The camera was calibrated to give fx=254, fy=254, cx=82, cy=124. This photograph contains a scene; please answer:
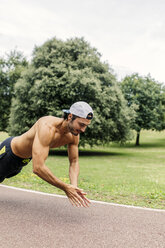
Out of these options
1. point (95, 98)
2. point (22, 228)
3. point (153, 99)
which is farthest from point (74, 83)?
point (153, 99)

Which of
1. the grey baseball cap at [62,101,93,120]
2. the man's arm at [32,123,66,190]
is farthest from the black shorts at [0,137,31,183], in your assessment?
the grey baseball cap at [62,101,93,120]

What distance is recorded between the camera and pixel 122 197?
21.0ft

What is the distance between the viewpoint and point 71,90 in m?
18.7

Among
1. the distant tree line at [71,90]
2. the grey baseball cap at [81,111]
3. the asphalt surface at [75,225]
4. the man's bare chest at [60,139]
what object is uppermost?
the distant tree line at [71,90]

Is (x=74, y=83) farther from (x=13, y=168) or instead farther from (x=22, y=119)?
(x=13, y=168)

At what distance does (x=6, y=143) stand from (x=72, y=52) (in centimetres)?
1791

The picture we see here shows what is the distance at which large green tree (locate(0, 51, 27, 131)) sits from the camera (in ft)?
110

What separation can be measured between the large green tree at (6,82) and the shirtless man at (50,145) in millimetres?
29307

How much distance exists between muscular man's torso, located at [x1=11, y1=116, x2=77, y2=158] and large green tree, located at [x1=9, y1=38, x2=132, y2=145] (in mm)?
13494

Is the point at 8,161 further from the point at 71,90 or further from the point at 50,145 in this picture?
the point at 71,90

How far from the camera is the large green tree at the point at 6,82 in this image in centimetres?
3359

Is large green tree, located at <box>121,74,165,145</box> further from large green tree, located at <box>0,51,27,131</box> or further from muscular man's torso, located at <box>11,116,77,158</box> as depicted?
muscular man's torso, located at <box>11,116,77,158</box>

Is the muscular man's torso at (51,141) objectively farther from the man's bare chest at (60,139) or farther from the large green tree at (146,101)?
the large green tree at (146,101)

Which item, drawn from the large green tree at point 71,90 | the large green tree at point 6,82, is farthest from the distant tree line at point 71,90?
the large green tree at point 6,82
